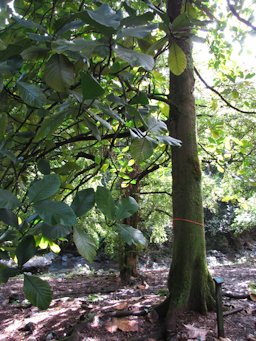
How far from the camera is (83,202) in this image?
0.91m

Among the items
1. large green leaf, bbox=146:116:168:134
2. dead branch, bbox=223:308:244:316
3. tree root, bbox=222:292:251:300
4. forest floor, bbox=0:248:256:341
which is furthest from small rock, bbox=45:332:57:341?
large green leaf, bbox=146:116:168:134

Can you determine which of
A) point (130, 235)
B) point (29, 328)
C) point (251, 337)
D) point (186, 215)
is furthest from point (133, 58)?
point (29, 328)

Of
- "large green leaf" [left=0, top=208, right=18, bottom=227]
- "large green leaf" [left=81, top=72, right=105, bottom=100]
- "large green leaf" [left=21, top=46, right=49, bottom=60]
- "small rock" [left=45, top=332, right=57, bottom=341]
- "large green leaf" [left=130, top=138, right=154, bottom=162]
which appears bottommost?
"small rock" [left=45, top=332, right=57, bottom=341]

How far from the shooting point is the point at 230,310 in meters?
2.42

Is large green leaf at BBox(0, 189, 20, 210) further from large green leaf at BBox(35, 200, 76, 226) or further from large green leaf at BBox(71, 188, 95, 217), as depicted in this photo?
large green leaf at BBox(71, 188, 95, 217)

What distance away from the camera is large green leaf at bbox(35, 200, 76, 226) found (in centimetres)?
73

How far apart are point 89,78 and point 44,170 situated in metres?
0.62

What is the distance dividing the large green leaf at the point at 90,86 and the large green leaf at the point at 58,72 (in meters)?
0.22

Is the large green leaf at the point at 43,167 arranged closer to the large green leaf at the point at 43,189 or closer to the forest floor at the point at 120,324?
the large green leaf at the point at 43,189

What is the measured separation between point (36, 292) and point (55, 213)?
26cm

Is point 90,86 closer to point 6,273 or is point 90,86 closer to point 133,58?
point 133,58

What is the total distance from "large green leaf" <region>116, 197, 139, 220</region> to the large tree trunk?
4.80ft

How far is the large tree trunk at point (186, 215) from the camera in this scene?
2.29m

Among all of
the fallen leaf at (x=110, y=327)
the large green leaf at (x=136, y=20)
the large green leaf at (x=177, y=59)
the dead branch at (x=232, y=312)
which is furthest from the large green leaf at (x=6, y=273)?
the dead branch at (x=232, y=312)
